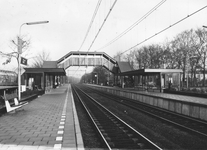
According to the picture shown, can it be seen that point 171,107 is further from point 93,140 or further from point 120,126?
point 93,140

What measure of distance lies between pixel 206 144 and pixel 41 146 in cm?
463

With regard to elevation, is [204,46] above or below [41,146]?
above

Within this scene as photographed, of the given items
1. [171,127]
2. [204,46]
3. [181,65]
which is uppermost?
[204,46]

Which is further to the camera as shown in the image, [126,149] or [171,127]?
[171,127]

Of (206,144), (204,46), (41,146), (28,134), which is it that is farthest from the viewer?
(204,46)

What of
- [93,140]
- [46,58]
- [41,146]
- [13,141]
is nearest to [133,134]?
[93,140]

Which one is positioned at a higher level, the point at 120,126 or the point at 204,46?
the point at 204,46

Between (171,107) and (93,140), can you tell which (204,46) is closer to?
(171,107)

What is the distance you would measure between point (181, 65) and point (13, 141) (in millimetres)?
40719

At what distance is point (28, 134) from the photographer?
6.41 metres

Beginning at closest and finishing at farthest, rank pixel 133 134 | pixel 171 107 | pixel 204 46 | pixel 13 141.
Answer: pixel 13 141 → pixel 133 134 → pixel 171 107 → pixel 204 46

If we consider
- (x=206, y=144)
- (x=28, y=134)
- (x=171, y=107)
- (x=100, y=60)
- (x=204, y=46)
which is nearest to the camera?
(x=206, y=144)

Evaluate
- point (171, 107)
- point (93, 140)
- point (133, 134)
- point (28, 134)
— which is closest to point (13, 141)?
point (28, 134)

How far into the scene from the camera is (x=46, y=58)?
194 ft
